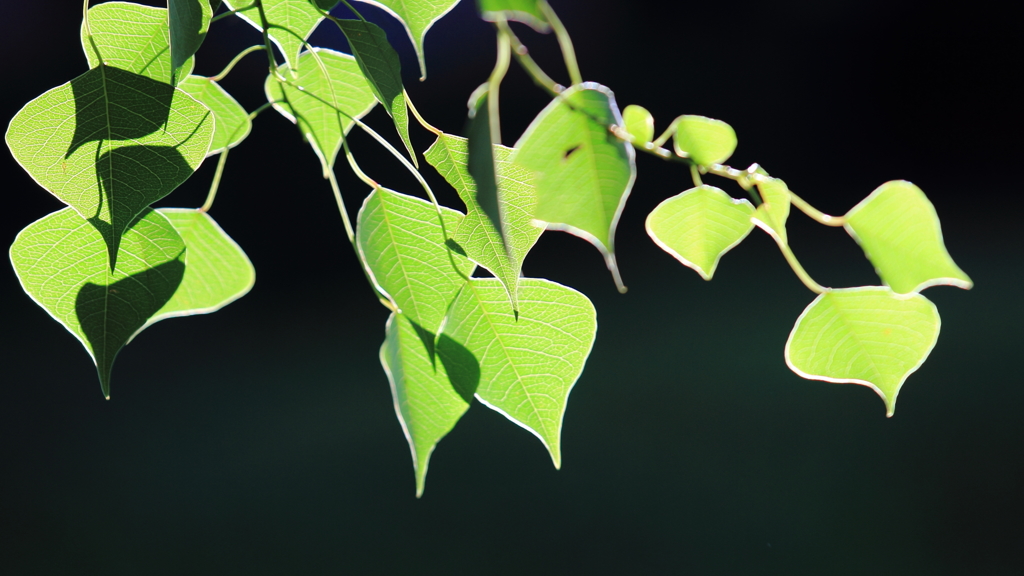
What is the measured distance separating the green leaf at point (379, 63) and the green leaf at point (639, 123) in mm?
68

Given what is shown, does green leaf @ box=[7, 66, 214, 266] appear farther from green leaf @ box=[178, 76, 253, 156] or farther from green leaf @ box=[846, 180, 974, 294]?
green leaf @ box=[846, 180, 974, 294]

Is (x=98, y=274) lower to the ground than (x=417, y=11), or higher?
lower

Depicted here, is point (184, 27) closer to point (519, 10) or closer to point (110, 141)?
point (110, 141)

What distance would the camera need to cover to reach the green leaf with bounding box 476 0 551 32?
0.12m

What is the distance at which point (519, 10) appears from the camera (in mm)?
124

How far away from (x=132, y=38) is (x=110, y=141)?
0.18 ft

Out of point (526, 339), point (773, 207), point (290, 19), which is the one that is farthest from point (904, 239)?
point (290, 19)

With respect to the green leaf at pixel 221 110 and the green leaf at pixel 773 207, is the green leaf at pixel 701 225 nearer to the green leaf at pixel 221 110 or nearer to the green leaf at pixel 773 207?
the green leaf at pixel 773 207

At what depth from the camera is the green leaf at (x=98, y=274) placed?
0.25 meters

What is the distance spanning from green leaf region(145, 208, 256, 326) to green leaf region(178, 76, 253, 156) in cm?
4

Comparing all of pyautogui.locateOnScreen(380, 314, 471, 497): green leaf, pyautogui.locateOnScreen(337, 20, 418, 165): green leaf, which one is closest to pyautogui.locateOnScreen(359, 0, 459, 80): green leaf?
pyautogui.locateOnScreen(337, 20, 418, 165): green leaf

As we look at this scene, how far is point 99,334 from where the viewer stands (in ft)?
0.83

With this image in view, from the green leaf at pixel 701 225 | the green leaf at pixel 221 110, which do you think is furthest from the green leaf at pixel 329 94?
the green leaf at pixel 701 225

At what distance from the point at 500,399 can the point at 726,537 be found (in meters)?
1.84
